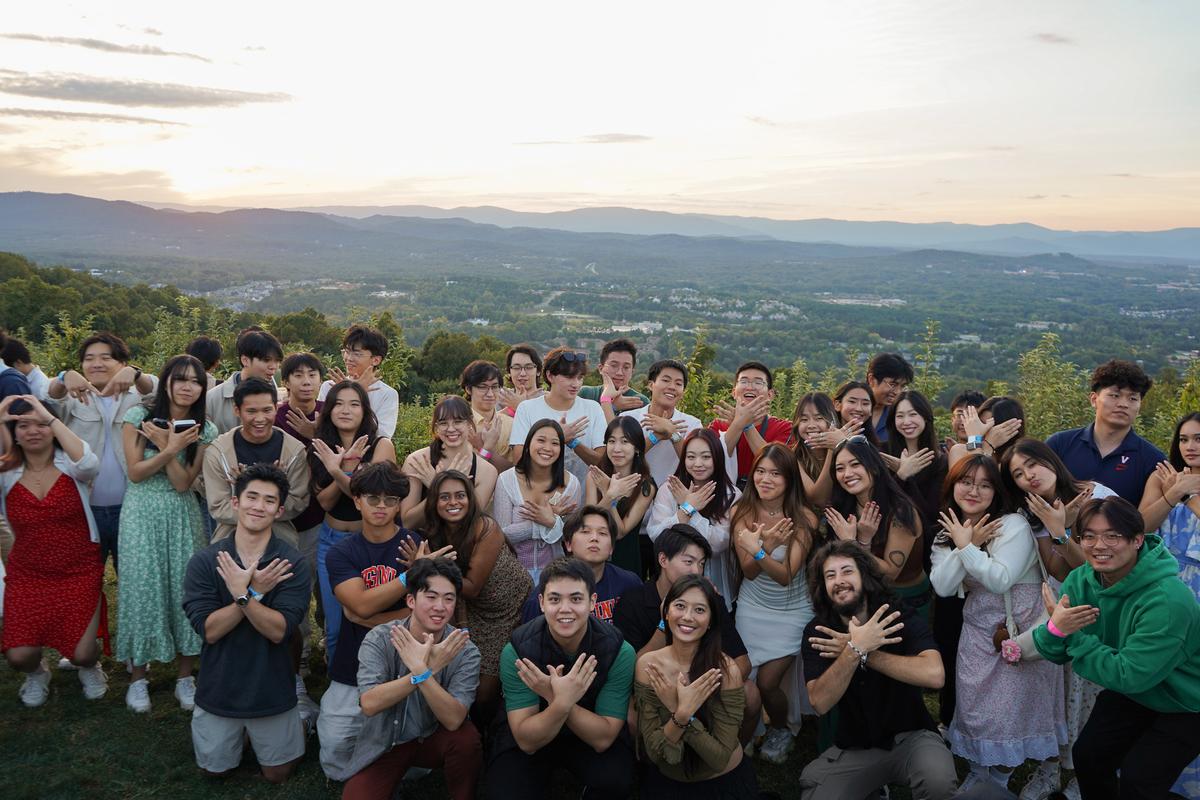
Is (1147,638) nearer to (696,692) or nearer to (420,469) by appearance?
(696,692)

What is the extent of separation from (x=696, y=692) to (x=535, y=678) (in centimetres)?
78

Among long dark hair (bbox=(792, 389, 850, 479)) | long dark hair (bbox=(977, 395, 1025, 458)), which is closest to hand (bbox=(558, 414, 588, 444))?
long dark hair (bbox=(792, 389, 850, 479))

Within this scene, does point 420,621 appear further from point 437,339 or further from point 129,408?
point 437,339

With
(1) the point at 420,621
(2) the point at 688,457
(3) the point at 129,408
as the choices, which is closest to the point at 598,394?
(2) the point at 688,457

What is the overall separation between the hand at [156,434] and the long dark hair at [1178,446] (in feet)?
20.9

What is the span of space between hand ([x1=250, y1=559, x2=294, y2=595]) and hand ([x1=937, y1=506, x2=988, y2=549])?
12.4ft

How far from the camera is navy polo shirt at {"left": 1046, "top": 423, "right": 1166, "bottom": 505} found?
194 inches

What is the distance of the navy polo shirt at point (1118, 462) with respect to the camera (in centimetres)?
494

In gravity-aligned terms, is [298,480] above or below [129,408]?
below

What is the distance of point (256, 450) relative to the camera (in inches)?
198

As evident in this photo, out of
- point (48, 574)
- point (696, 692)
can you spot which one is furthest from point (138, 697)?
point (696, 692)

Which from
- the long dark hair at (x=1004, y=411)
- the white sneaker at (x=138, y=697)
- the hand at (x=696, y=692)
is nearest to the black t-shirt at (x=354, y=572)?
the white sneaker at (x=138, y=697)

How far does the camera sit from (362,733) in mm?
4023

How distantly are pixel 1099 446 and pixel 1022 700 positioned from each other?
6.18 ft
